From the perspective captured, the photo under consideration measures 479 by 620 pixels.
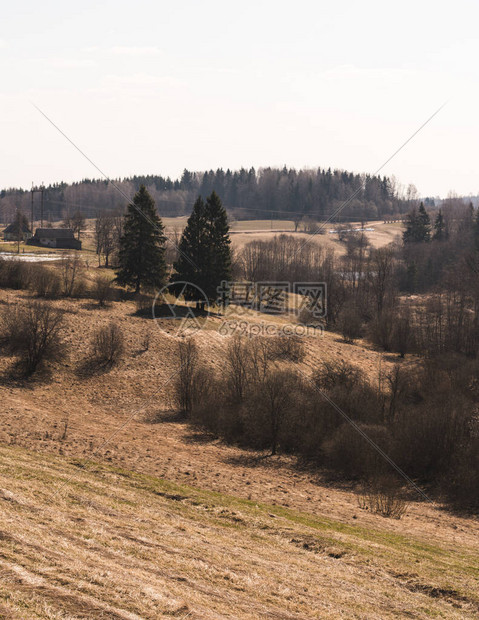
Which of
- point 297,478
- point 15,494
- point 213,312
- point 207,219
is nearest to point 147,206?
point 207,219

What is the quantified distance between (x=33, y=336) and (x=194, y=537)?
2372 cm

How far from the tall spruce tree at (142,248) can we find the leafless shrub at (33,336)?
1643 cm

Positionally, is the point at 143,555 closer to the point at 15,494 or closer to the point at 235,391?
the point at 15,494

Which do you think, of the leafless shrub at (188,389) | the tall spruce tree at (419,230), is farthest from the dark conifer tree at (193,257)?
the tall spruce tree at (419,230)

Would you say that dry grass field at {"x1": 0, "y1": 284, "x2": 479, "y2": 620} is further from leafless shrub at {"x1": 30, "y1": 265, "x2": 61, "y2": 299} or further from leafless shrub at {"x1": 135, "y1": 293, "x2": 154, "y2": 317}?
leafless shrub at {"x1": 135, "y1": 293, "x2": 154, "y2": 317}

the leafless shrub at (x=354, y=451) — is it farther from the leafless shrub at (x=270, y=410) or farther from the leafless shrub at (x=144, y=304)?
the leafless shrub at (x=144, y=304)

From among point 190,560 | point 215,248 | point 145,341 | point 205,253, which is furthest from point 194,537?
point 215,248

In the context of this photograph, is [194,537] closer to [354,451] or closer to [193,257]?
[354,451]

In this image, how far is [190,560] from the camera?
10609mm

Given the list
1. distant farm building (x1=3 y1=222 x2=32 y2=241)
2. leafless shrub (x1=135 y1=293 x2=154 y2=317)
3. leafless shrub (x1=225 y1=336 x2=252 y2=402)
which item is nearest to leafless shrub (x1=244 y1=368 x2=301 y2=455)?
leafless shrub (x1=225 y1=336 x2=252 y2=402)

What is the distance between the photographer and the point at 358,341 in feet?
192

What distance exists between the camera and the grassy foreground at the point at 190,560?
27.7ft

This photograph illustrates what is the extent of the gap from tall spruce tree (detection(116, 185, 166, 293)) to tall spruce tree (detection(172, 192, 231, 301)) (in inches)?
91.2

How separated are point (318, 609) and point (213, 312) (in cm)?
4472
